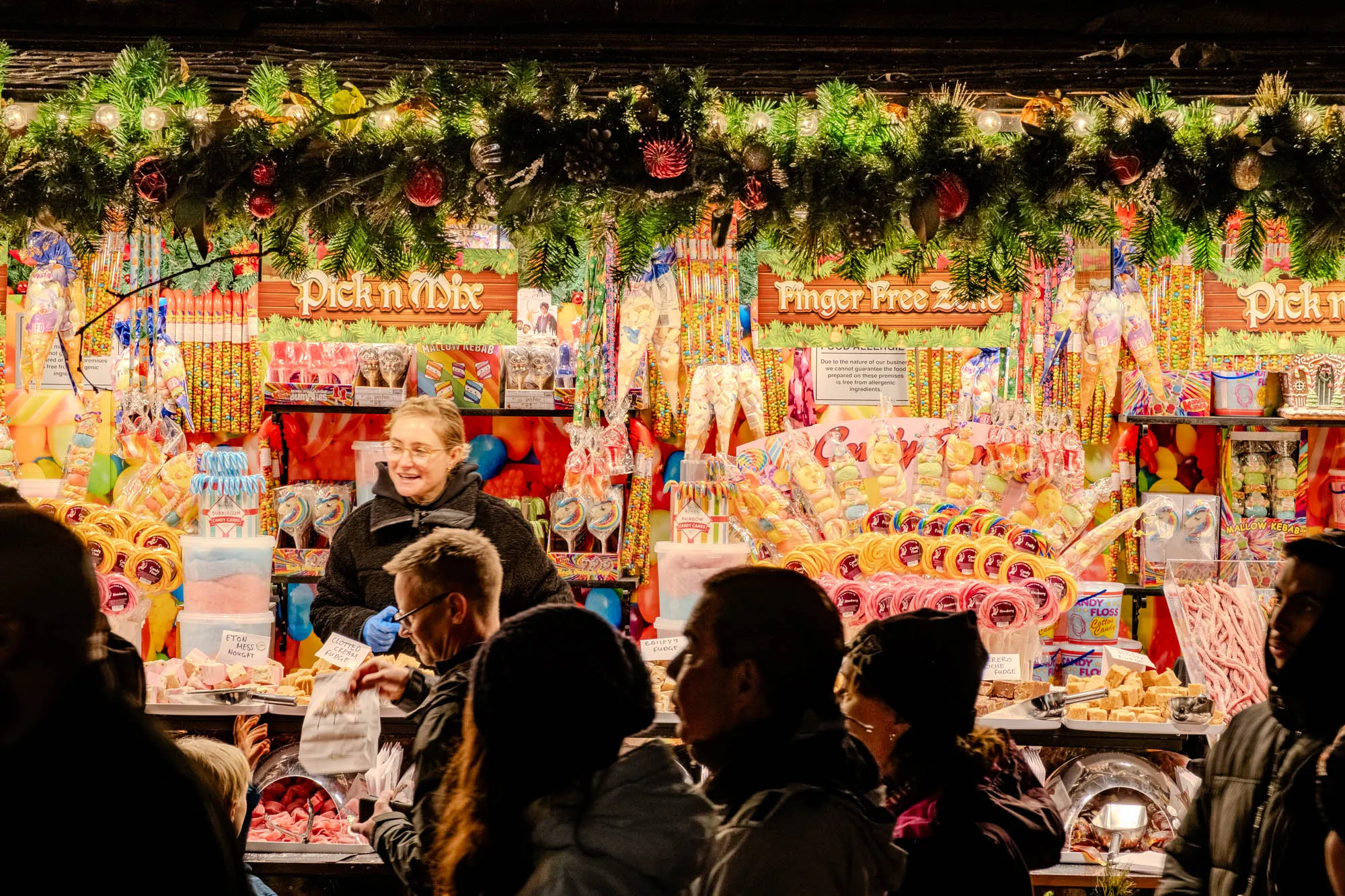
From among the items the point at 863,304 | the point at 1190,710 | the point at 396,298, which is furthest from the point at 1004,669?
the point at 396,298

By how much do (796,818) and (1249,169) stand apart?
6.88 feet

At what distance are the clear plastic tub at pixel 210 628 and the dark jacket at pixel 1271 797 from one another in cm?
332

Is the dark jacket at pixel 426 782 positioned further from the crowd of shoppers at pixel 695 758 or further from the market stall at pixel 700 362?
the market stall at pixel 700 362

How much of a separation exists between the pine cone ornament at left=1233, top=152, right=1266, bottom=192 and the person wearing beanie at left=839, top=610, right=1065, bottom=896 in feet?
4.74

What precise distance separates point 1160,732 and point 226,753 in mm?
2491

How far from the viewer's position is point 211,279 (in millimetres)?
5938

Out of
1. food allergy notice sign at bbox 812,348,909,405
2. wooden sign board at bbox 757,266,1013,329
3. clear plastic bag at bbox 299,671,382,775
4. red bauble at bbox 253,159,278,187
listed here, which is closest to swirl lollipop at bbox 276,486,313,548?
wooden sign board at bbox 757,266,1013,329

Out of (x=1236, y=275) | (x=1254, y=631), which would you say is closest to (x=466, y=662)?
(x=1254, y=631)

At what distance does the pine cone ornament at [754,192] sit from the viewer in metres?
3.33

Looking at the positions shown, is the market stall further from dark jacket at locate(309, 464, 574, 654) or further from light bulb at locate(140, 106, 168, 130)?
dark jacket at locate(309, 464, 574, 654)

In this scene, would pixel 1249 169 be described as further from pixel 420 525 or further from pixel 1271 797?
pixel 420 525

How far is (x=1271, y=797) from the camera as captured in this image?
8.31ft

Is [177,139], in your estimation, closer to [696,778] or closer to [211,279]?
[696,778]

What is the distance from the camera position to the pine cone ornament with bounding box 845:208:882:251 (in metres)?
3.34
